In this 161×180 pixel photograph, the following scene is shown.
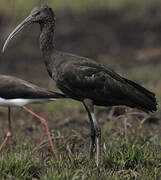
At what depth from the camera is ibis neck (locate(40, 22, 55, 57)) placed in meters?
5.32

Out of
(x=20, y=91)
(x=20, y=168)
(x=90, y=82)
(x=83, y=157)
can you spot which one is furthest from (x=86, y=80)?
(x=20, y=168)

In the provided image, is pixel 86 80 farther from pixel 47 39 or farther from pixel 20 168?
pixel 20 168

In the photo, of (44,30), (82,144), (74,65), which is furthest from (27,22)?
(82,144)

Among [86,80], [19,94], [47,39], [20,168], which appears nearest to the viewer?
[20,168]

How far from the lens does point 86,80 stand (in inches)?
203

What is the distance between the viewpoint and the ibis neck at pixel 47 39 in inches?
209

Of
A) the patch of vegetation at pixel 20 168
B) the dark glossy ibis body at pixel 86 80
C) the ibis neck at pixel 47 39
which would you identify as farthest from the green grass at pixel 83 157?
the ibis neck at pixel 47 39

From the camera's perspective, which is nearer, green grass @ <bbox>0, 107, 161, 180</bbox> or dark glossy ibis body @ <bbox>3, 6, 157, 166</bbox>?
green grass @ <bbox>0, 107, 161, 180</bbox>

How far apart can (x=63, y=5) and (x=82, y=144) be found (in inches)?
376

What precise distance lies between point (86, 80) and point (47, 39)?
68 cm

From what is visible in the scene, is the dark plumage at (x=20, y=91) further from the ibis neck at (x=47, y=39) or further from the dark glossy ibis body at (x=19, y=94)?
the ibis neck at (x=47, y=39)

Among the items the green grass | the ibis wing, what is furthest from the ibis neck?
the green grass

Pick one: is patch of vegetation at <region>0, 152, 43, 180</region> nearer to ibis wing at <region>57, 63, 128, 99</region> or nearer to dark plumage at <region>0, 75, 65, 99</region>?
ibis wing at <region>57, 63, 128, 99</region>

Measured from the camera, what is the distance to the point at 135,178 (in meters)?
4.58
